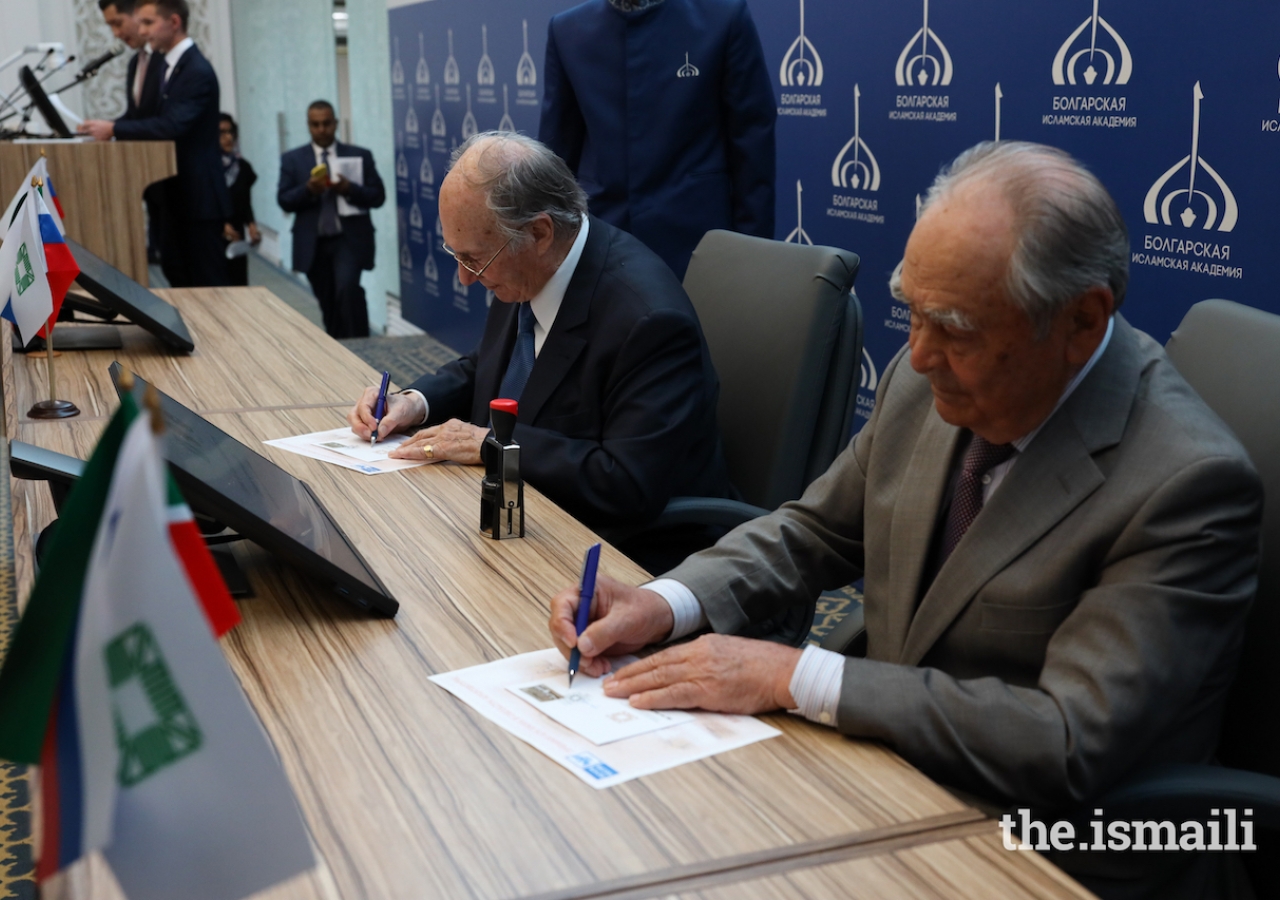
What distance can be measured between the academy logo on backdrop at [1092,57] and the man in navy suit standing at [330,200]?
187 inches

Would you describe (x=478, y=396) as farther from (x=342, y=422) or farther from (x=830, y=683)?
(x=830, y=683)

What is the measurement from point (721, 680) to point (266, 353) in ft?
7.13

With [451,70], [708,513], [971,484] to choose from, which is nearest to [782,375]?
[708,513]

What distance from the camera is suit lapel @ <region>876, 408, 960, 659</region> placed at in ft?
4.80

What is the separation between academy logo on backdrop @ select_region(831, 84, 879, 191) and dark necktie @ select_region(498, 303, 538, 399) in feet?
4.74

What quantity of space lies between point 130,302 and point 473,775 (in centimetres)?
224

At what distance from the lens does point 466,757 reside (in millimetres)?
1141

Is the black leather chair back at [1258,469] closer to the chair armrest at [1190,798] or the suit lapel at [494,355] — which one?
the chair armrest at [1190,798]

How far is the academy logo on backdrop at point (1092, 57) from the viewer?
2.63m

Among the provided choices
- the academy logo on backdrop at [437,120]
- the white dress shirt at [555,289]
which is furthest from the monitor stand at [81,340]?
the academy logo on backdrop at [437,120]

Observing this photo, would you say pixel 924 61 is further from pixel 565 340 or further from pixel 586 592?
pixel 586 592

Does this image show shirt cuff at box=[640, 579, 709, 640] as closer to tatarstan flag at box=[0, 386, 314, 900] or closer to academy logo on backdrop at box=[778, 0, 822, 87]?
tatarstan flag at box=[0, 386, 314, 900]

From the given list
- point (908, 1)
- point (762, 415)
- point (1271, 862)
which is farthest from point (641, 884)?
point (908, 1)

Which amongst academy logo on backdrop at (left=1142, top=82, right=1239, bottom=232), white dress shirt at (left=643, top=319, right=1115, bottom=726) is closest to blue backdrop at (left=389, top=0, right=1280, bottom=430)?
academy logo on backdrop at (left=1142, top=82, right=1239, bottom=232)
